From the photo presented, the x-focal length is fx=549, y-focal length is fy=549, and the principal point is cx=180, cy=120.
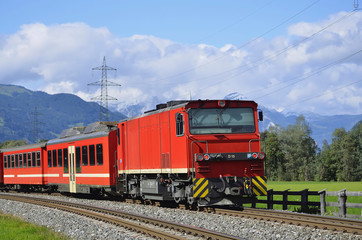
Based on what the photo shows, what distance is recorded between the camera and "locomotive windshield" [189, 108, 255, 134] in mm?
19500

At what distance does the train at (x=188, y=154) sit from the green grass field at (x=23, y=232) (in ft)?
17.6


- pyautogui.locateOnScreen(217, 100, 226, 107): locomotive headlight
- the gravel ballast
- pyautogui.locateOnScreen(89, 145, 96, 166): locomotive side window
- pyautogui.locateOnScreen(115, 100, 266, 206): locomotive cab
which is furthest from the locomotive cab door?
pyautogui.locateOnScreen(217, 100, 226, 107): locomotive headlight

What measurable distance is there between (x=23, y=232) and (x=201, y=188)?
603 cm

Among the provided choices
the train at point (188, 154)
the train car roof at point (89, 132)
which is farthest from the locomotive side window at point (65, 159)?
the train at point (188, 154)

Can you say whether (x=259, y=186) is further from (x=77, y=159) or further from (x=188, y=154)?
(x=77, y=159)

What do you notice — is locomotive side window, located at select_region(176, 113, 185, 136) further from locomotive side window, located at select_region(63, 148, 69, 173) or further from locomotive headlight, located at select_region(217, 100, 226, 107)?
locomotive side window, located at select_region(63, 148, 69, 173)

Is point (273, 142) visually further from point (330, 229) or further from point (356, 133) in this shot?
point (330, 229)

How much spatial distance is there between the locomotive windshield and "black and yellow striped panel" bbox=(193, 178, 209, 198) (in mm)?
1714

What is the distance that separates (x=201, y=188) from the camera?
18953 mm

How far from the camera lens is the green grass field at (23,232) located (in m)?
15.1

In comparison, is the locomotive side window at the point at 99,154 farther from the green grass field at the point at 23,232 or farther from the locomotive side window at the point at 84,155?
the green grass field at the point at 23,232

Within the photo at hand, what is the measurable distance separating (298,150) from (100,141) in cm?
12006

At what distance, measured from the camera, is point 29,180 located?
42.1 meters

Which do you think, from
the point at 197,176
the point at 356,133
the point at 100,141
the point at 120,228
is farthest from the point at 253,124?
the point at 356,133
